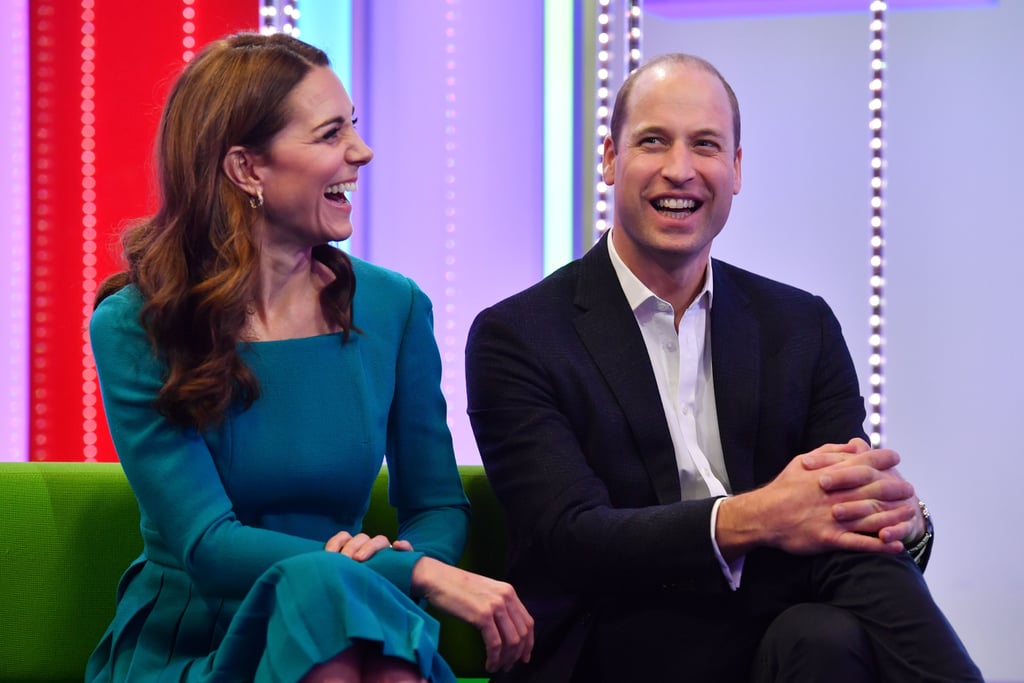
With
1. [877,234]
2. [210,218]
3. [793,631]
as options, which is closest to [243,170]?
[210,218]

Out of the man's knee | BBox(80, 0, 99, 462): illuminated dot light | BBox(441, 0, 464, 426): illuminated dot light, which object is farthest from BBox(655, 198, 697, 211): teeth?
BBox(80, 0, 99, 462): illuminated dot light

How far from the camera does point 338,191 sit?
195cm

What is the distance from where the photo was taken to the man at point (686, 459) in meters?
1.78

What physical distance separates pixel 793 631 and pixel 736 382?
460mm

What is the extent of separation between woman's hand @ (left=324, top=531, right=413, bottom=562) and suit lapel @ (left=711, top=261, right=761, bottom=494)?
0.55 metres

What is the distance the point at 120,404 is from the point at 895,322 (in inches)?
90.9

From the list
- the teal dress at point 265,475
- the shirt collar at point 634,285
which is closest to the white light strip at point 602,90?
the shirt collar at point 634,285

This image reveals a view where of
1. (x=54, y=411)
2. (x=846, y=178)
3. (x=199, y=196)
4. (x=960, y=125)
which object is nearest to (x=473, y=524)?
(x=199, y=196)

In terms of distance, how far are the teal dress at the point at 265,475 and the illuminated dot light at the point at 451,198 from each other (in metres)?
1.06

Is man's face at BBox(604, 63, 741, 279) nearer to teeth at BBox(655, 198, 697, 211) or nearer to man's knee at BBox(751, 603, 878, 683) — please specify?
teeth at BBox(655, 198, 697, 211)

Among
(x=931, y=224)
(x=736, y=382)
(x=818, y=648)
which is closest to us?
(x=818, y=648)

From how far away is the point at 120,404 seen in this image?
1.80m

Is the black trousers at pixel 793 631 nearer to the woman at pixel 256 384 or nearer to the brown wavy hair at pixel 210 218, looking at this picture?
the woman at pixel 256 384

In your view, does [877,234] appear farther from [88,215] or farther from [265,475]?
[88,215]
